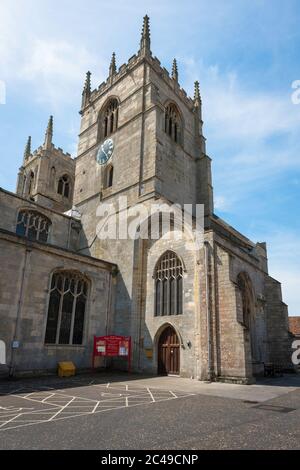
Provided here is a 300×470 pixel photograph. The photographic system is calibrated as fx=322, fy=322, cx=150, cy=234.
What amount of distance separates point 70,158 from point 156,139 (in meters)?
20.6

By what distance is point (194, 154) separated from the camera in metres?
30.6

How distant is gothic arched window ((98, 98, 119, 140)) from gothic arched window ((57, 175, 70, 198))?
38.2 ft

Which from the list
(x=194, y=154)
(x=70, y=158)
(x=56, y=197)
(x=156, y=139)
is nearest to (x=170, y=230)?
(x=156, y=139)

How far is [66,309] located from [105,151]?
50.1 feet

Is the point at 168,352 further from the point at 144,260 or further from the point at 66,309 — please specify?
the point at 66,309

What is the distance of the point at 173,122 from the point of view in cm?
2939

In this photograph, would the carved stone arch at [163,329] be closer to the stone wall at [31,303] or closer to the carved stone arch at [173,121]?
the stone wall at [31,303]

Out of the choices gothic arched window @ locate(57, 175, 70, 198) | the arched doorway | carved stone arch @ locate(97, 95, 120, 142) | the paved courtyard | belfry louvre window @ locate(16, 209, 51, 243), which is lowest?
the paved courtyard

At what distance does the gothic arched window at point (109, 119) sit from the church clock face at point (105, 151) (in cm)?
103

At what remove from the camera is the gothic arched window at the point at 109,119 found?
29422 millimetres

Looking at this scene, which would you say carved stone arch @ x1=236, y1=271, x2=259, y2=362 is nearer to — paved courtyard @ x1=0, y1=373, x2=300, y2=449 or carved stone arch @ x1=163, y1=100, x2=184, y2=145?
paved courtyard @ x1=0, y1=373, x2=300, y2=449

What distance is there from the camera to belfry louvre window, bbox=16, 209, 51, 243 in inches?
969

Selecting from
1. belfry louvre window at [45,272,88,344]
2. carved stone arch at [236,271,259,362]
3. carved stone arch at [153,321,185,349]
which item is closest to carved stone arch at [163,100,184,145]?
carved stone arch at [236,271,259,362]

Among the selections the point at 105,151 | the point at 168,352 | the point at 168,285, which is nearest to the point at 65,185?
the point at 105,151
